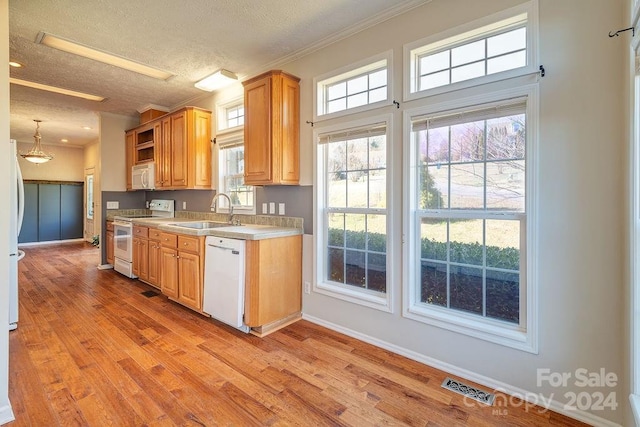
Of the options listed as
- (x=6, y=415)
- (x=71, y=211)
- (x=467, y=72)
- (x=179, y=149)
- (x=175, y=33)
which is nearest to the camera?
(x=6, y=415)

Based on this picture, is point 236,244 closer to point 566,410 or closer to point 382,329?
point 382,329

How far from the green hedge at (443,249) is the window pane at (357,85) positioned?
1.34 metres

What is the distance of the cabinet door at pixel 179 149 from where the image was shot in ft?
14.3

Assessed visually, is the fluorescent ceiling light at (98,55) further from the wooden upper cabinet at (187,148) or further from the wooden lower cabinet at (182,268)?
the wooden lower cabinet at (182,268)

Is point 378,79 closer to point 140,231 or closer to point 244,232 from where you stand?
point 244,232

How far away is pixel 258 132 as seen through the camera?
10.7ft

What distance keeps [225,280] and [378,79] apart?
238 cm

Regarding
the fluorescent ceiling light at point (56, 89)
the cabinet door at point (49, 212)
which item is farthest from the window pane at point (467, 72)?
the cabinet door at point (49, 212)

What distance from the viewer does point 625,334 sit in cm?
162

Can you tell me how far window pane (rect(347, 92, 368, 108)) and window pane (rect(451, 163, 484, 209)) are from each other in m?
1.06

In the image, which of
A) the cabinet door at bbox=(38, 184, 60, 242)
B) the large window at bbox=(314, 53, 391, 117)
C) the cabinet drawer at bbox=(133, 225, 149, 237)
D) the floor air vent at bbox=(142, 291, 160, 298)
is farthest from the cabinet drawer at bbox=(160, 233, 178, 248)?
the cabinet door at bbox=(38, 184, 60, 242)

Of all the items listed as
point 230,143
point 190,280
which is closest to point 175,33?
point 230,143

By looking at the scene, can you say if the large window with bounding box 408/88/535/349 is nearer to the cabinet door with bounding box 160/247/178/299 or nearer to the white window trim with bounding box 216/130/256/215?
the white window trim with bounding box 216/130/256/215

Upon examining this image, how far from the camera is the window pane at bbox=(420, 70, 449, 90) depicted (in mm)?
2371
